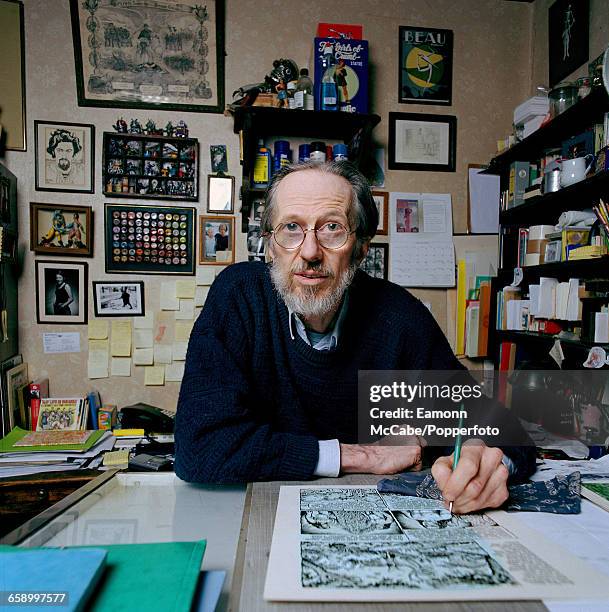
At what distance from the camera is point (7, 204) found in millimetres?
2127

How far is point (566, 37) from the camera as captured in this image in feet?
7.52

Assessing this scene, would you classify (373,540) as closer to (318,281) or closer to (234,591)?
(234,591)

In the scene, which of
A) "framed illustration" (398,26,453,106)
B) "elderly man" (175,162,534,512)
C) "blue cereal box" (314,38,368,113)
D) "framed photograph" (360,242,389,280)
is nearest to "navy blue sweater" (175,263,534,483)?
"elderly man" (175,162,534,512)

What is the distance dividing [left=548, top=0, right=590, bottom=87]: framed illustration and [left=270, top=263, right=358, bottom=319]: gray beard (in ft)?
5.85

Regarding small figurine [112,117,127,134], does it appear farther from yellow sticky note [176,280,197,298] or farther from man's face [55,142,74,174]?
yellow sticky note [176,280,197,298]

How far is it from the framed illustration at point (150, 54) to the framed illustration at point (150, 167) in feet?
0.55

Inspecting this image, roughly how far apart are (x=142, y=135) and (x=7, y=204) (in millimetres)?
665

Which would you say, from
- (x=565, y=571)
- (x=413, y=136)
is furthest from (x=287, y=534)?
(x=413, y=136)

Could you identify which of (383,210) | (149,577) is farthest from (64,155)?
(149,577)

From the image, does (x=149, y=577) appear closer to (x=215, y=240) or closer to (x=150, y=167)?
(x=215, y=240)

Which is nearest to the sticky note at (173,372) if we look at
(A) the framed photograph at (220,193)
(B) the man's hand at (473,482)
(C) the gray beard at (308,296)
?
(A) the framed photograph at (220,193)

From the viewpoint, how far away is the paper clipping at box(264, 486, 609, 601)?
464 mm

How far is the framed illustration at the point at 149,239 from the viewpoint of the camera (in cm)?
235

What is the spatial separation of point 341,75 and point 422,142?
21.7 inches
